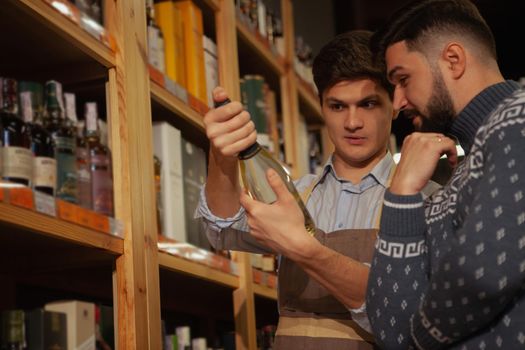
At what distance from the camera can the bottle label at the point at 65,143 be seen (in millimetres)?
1996

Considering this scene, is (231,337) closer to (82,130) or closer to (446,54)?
(82,130)

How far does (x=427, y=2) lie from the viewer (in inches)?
63.9

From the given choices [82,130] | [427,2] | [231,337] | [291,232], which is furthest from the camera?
[231,337]

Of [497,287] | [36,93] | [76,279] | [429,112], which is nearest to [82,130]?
[36,93]

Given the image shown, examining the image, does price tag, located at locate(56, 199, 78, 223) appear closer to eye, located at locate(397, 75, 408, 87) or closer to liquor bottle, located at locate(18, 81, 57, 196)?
liquor bottle, located at locate(18, 81, 57, 196)

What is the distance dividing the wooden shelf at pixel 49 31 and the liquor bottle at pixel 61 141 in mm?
99

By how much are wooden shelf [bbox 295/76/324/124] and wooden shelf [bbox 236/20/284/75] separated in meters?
0.26

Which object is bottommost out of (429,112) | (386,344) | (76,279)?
(386,344)

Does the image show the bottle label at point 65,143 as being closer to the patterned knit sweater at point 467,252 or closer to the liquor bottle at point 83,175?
the liquor bottle at point 83,175

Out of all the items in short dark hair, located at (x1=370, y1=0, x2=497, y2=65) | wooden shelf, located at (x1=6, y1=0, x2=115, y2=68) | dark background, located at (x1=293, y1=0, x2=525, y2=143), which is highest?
dark background, located at (x1=293, y1=0, x2=525, y2=143)

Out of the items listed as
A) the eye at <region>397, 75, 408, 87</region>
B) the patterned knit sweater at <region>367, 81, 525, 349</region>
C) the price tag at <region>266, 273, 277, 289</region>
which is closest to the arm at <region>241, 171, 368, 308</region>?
the patterned knit sweater at <region>367, 81, 525, 349</region>

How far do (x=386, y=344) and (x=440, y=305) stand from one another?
0.52 feet

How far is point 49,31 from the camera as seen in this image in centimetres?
185

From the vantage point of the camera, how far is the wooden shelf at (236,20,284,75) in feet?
Result: 9.79
